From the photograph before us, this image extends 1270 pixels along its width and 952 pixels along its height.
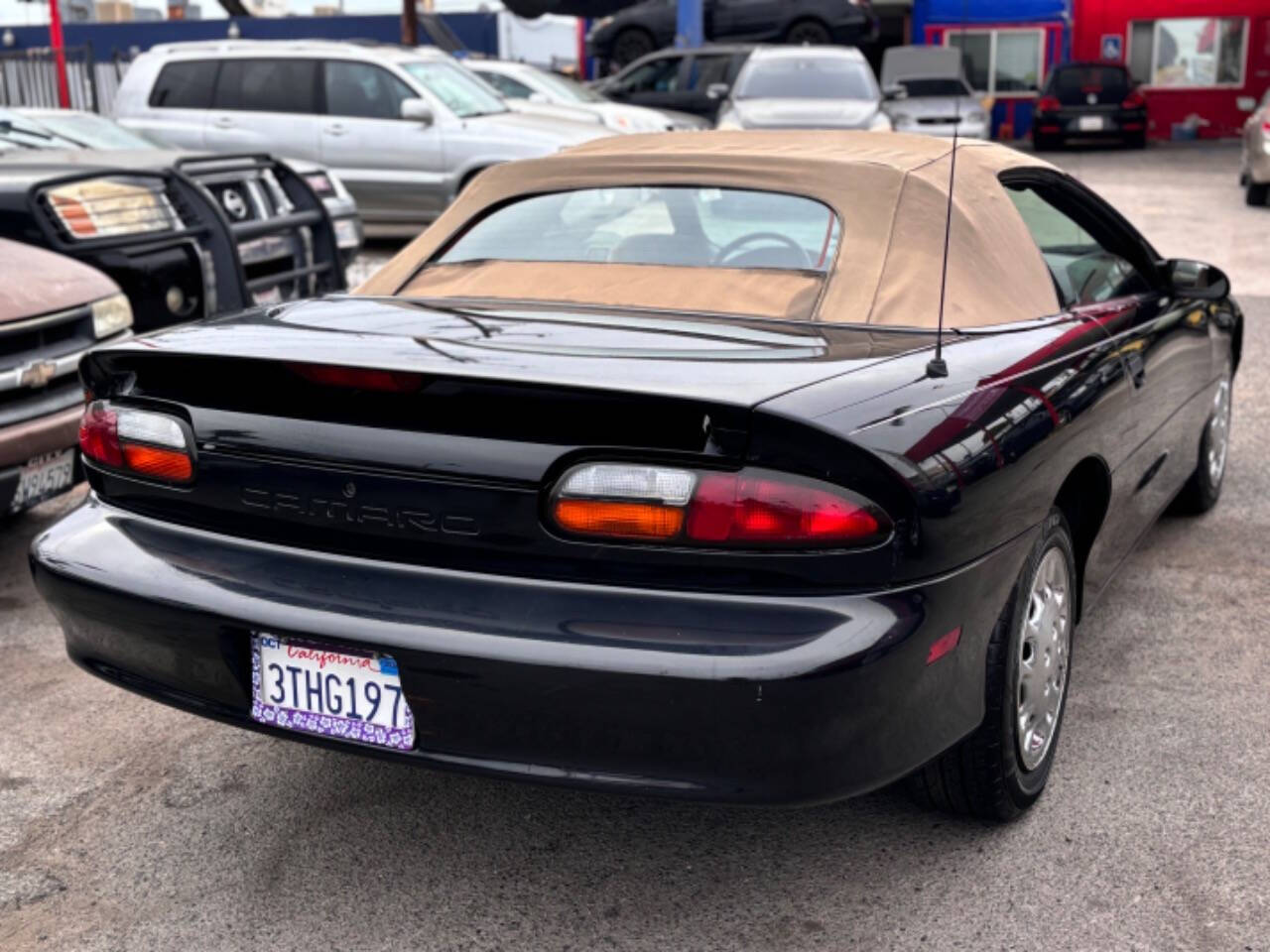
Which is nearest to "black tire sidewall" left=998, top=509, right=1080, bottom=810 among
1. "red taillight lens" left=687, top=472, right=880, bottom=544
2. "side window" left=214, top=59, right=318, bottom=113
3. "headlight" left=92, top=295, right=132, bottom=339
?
"red taillight lens" left=687, top=472, right=880, bottom=544

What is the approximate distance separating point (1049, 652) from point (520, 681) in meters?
1.31

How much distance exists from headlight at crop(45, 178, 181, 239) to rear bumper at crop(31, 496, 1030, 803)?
3.72 meters

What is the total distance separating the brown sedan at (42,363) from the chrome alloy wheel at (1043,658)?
9.98 feet

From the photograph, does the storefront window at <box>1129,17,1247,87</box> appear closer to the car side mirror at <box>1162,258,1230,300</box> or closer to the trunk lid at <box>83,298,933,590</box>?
the car side mirror at <box>1162,258,1230,300</box>

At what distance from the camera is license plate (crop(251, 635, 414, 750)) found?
2543 millimetres

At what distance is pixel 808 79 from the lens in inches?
617

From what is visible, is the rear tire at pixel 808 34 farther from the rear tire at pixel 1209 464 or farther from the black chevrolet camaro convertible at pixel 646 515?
the black chevrolet camaro convertible at pixel 646 515

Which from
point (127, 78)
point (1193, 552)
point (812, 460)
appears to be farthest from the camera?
point (127, 78)

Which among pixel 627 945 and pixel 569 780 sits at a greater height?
pixel 569 780

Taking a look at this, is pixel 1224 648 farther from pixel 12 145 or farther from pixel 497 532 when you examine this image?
pixel 12 145

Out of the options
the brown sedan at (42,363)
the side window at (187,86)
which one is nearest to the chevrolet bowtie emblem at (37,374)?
the brown sedan at (42,363)

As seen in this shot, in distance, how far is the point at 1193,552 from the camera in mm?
4879

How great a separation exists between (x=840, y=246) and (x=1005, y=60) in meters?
26.1

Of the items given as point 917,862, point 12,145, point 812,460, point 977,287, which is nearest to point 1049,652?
point 917,862
